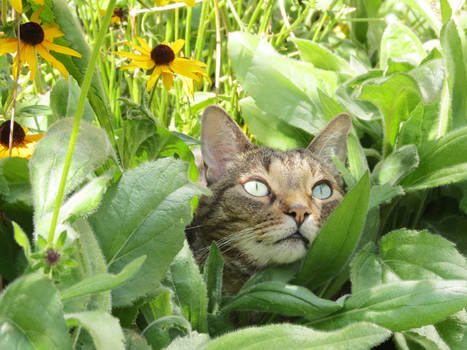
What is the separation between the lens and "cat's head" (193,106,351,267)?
118cm

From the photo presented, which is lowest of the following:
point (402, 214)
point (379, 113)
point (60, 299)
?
point (402, 214)

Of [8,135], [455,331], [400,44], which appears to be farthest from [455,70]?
[8,135]

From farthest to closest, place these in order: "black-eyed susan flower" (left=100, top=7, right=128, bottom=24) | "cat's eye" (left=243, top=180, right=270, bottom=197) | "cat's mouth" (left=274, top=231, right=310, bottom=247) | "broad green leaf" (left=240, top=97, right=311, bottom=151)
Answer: "black-eyed susan flower" (left=100, top=7, right=128, bottom=24)
"broad green leaf" (left=240, top=97, right=311, bottom=151)
"cat's eye" (left=243, top=180, right=270, bottom=197)
"cat's mouth" (left=274, top=231, right=310, bottom=247)

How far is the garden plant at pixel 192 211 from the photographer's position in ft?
2.25

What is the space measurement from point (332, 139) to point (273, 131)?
0.79 ft

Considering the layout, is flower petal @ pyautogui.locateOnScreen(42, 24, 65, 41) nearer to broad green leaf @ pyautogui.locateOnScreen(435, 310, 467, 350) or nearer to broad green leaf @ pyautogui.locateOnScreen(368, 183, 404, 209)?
broad green leaf @ pyautogui.locateOnScreen(368, 183, 404, 209)

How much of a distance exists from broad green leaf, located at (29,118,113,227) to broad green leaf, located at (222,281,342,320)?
328 mm

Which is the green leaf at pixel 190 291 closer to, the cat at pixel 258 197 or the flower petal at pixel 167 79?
the cat at pixel 258 197

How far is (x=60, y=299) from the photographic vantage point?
2.05ft

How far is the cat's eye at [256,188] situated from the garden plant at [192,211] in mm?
120

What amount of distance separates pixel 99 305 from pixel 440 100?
0.97 metres

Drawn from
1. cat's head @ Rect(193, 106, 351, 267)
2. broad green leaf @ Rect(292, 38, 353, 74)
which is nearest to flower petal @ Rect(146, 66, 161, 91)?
cat's head @ Rect(193, 106, 351, 267)

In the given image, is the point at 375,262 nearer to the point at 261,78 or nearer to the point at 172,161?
the point at 172,161

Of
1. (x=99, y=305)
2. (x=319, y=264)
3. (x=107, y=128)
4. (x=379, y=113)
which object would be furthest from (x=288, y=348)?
(x=379, y=113)
